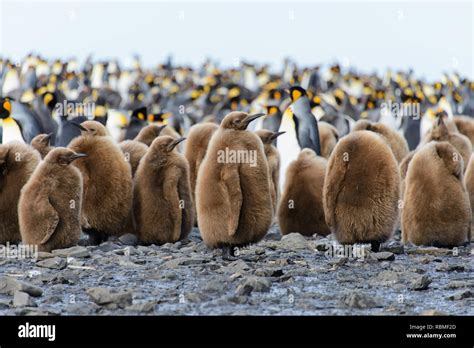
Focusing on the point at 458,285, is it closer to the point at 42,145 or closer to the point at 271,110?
the point at 42,145

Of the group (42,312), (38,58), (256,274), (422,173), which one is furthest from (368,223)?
(38,58)

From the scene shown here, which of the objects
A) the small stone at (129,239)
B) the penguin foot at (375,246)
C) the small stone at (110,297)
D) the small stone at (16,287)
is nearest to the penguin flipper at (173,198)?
the small stone at (129,239)

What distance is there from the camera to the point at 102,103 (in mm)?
16281

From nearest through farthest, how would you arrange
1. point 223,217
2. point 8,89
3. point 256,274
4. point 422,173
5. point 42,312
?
point 42,312 < point 256,274 < point 223,217 < point 422,173 < point 8,89

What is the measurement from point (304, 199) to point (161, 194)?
1220 mm

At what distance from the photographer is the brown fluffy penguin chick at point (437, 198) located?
6176 millimetres

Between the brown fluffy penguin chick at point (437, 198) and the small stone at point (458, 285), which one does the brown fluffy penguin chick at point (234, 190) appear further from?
the small stone at point (458, 285)

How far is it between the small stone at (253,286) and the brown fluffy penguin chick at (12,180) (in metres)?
2.32

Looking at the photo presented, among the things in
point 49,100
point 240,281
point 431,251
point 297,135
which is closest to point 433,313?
point 240,281

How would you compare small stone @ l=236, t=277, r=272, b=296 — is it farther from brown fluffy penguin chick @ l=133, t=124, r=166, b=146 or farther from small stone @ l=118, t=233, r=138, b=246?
brown fluffy penguin chick @ l=133, t=124, r=166, b=146

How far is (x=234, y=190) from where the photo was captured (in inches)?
222
